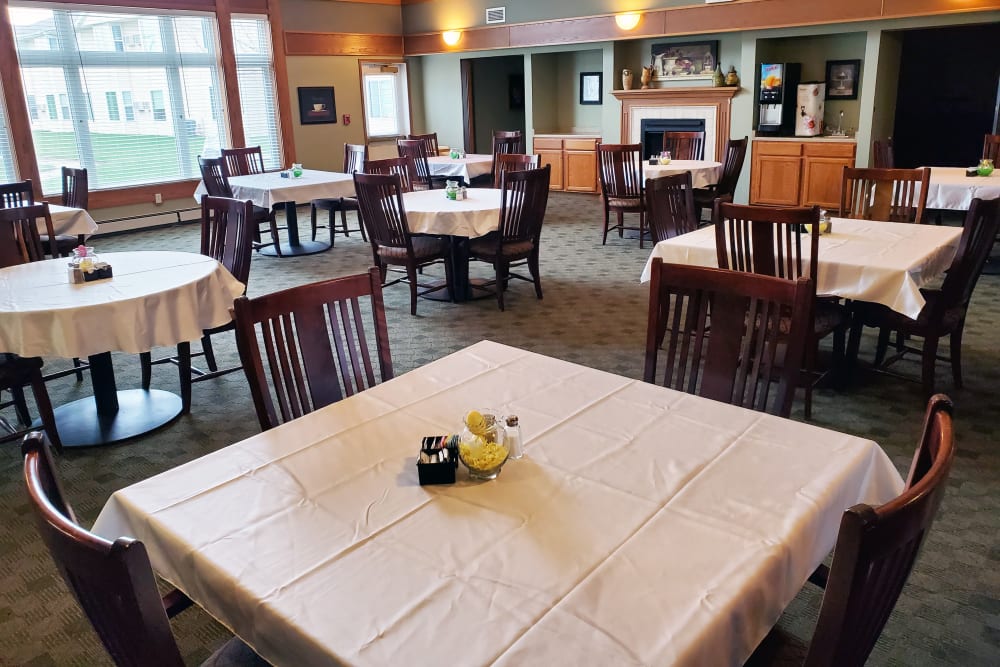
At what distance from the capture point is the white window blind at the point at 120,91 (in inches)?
317

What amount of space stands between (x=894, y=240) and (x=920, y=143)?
6920mm

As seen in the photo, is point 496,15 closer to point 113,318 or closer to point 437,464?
point 113,318

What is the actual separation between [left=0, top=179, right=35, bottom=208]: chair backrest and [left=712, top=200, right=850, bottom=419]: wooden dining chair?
14.7 feet

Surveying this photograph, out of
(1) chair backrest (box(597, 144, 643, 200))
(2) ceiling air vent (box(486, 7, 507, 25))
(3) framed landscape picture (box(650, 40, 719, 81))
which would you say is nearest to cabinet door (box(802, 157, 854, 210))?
(3) framed landscape picture (box(650, 40, 719, 81))

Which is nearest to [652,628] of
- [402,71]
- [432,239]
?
[432,239]

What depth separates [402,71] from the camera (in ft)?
38.8

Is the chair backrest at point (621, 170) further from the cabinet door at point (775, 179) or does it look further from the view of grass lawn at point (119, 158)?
the view of grass lawn at point (119, 158)

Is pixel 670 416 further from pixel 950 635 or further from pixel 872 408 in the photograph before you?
pixel 872 408

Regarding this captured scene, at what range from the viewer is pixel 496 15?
35.0ft

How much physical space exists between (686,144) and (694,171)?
105 centimetres

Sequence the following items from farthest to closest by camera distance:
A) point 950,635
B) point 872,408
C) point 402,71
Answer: point 402,71
point 872,408
point 950,635

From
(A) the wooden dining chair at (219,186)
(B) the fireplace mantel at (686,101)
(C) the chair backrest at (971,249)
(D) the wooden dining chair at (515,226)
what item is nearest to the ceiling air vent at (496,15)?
(B) the fireplace mantel at (686,101)

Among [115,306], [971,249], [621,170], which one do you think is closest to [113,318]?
[115,306]

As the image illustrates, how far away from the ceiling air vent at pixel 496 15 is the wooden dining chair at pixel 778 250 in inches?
323
